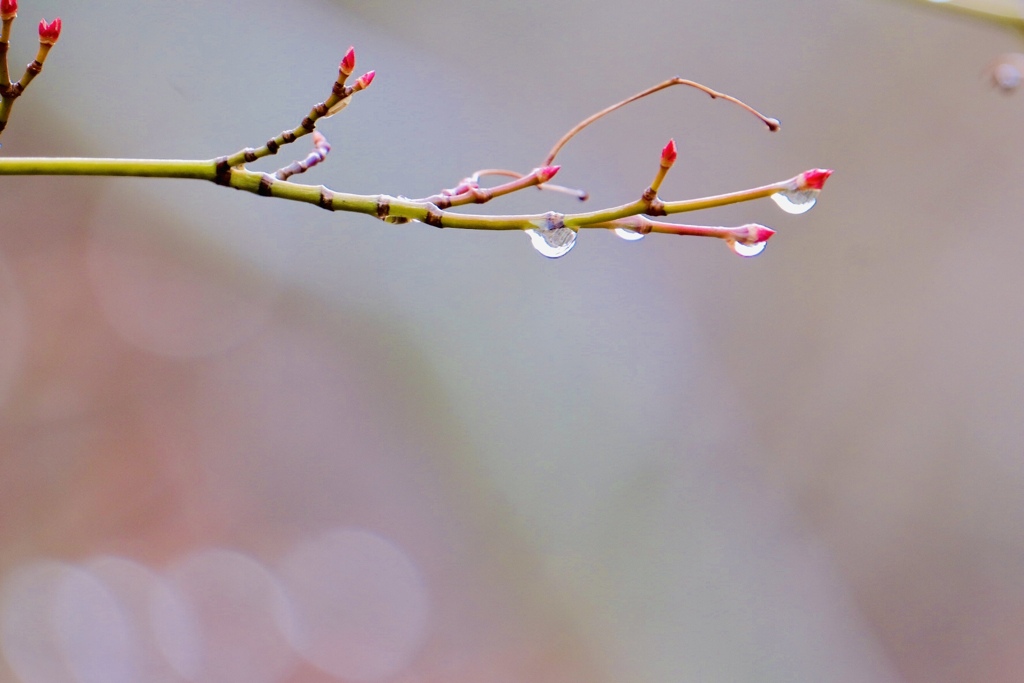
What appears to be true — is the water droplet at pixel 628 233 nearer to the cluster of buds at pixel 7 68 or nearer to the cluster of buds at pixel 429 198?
the cluster of buds at pixel 429 198

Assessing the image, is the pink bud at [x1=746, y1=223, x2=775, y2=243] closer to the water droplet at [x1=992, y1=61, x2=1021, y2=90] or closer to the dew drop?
the dew drop

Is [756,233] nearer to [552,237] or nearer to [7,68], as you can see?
[552,237]

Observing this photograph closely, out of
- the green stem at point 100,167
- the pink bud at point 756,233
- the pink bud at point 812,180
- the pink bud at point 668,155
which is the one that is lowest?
the pink bud at point 756,233

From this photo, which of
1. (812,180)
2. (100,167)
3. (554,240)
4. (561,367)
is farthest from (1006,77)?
(561,367)

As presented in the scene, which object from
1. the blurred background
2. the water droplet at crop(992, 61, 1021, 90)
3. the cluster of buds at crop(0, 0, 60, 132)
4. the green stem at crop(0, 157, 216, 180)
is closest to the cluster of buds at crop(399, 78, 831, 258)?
the green stem at crop(0, 157, 216, 180)

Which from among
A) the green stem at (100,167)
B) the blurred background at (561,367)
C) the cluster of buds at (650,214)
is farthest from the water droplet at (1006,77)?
the blurred background at (561,367)

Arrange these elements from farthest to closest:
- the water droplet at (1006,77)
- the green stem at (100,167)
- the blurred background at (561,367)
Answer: the blurred background at (561,367) → the water droplet at (1006,77) → the green stem at (100,167)
